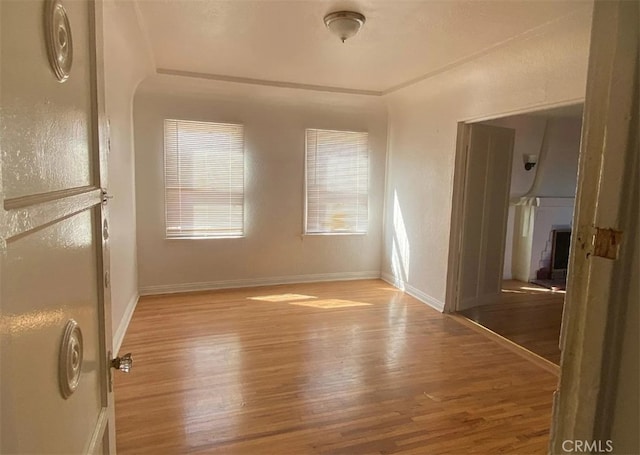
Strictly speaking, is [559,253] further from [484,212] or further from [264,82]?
[264,82]

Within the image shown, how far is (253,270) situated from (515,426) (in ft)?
11.3

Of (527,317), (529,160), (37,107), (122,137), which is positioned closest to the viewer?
(37,107)

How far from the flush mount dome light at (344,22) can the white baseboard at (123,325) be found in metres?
2.74

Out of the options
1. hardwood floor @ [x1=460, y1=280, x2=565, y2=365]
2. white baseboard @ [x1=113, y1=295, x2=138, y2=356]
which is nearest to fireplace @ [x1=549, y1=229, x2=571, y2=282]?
hardwood floor @ [x1=460, y1=280, x2=565, y2=365]

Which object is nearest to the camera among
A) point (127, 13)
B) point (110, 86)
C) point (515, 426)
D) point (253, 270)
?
point (515, 426)

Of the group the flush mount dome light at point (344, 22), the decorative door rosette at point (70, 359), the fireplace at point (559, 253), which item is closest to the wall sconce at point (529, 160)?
the fireplace at point (559, 253)

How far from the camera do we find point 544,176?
5.47 m

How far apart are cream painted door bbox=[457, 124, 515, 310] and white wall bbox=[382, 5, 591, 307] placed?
0.24 m

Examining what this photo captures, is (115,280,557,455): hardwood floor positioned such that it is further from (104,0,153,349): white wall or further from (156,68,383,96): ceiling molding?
(156,68,383,96): ceiling molding

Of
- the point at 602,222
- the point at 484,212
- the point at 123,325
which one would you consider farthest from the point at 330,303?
the point at 602,222

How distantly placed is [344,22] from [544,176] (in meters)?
4.33

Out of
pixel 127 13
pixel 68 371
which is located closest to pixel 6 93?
pixel 68 371

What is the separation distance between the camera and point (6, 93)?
572mm

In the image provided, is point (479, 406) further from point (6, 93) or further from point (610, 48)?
point (6, 93)
